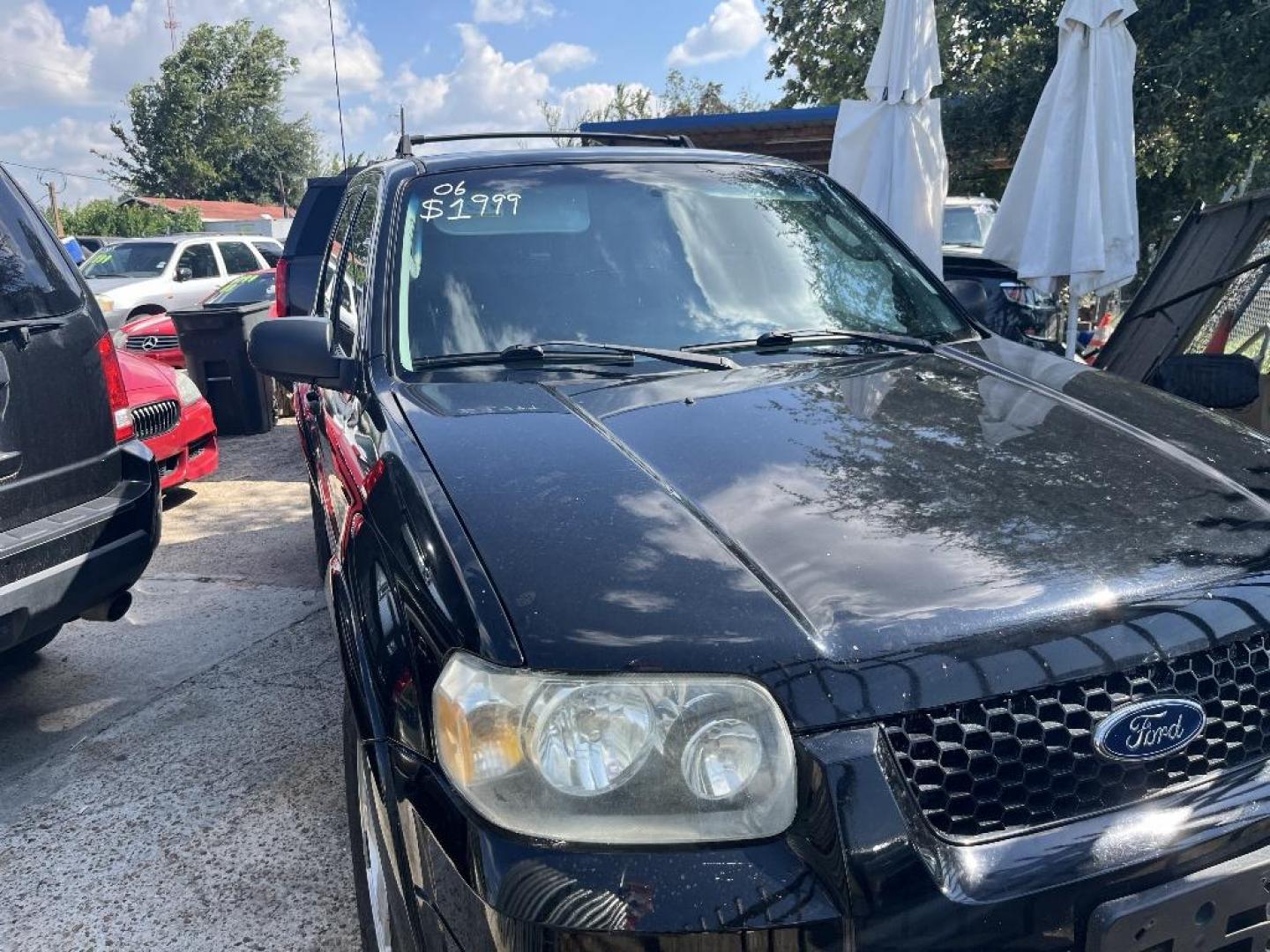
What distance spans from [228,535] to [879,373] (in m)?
4.71

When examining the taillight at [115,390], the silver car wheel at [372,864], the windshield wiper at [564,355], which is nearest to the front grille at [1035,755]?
the silver car wheel at [372,864]

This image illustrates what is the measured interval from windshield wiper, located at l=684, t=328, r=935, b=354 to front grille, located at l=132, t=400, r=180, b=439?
4496 millimetres

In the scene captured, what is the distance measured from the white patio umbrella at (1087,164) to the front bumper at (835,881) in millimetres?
5088

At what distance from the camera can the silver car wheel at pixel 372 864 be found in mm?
1840

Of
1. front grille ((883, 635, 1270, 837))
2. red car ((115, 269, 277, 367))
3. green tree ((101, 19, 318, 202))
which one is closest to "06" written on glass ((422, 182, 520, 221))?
front grille ((883, 635, 1270, 837))

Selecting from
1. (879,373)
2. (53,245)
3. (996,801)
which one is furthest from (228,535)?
(996,801)

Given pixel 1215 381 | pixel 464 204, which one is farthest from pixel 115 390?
pixel 1215 381

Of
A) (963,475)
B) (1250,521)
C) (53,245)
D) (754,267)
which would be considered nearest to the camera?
(1250,521)

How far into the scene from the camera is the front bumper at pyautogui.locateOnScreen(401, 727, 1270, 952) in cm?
128

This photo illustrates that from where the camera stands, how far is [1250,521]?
66.1 inches

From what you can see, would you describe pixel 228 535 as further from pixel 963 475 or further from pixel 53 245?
pixel 963 475

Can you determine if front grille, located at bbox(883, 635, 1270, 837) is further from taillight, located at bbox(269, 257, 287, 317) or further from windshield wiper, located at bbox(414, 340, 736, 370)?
taillight, located at bbox(269, 257, 287, 317)

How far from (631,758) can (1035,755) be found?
0.55 m

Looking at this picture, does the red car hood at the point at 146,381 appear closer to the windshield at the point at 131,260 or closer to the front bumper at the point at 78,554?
the front bumper at the point at 78,554
